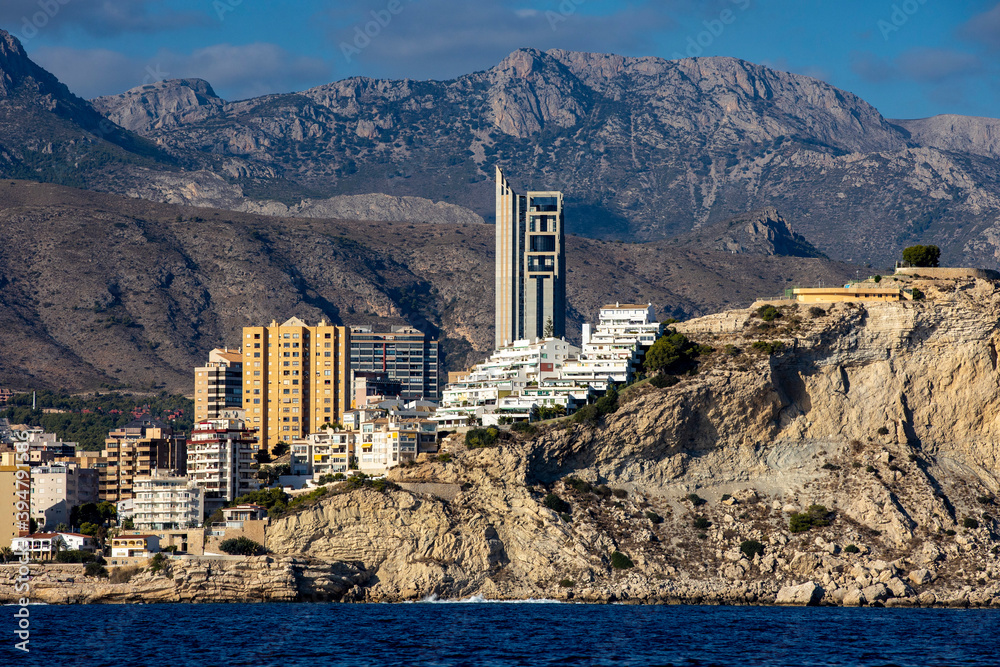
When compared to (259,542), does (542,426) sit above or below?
above

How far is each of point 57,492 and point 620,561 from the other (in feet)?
163

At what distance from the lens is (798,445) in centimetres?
11525

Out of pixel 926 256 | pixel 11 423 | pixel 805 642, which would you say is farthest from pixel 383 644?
pixel 11 423

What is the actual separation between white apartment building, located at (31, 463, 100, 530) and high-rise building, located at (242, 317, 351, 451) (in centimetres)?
2198

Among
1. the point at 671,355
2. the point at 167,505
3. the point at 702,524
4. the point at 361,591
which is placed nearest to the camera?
the point at 361,591

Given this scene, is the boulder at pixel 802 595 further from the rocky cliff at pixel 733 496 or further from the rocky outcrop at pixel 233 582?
the rocky outcrop at pixel 233 582

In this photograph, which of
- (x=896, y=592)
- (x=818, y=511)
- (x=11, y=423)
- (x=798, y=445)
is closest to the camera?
(x=896, y=592)

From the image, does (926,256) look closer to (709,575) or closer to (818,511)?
(818,511)

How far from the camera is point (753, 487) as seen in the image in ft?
369

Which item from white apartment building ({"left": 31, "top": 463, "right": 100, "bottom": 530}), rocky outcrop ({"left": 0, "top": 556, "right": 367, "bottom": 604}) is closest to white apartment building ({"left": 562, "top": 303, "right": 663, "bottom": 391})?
rocky outcrop ({"left": 0, "top": 556, "right": 367, "bottom": 604})

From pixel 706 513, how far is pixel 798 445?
10.3 m

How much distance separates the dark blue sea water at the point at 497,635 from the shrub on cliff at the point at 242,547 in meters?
5.10

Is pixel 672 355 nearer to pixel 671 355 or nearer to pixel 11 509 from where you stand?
pixel 671 355

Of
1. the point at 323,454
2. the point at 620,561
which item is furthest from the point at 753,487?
the point at 323,454
